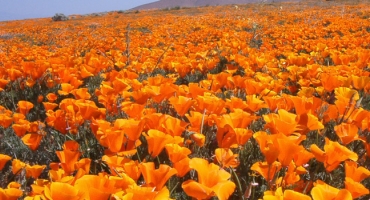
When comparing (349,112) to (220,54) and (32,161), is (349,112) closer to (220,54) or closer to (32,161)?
(32,161)

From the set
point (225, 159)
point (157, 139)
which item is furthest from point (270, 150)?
point (157, 139)

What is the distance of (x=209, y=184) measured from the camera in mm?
1263

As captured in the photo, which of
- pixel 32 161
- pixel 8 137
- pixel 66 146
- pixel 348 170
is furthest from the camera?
pixel 8 137

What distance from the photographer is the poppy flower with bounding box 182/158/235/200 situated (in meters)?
1.16

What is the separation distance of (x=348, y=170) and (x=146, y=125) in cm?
101

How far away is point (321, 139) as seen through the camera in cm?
235

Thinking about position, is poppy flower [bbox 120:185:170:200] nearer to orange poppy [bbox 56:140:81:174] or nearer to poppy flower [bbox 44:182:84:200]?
poppy flower [bbox 44:182:84:200]

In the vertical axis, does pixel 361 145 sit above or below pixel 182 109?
below

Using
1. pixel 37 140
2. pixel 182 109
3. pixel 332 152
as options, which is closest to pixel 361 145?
pixel 332 152

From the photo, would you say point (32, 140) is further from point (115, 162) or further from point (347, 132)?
point (347, 132)

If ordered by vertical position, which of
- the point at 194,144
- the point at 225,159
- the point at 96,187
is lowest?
the point at 194,144

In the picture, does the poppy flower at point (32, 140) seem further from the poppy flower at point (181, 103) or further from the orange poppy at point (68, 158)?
the poppy flower at point (181, 103)

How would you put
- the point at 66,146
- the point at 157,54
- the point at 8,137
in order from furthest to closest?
the point at 157,54
the point at 8,137
the point at 66,146

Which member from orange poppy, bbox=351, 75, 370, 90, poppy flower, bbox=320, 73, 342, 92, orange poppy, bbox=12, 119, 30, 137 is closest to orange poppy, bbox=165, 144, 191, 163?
orange poppy, bbox=12, 119, 30, 137
